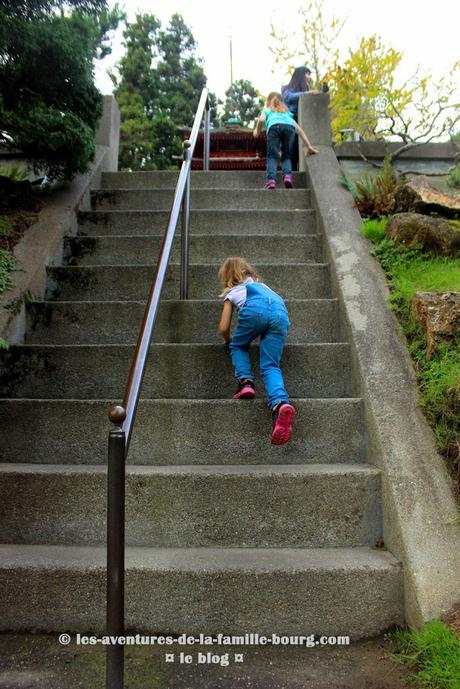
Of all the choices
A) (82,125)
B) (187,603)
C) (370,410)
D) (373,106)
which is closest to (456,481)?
(370,410)

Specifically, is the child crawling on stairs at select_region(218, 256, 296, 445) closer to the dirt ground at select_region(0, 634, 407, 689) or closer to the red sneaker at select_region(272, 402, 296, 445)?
the red sneaker at select_region(272, 402, 296, 445)

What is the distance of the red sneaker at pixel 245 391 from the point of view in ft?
9.59

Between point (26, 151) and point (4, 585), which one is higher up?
point (26, 151)

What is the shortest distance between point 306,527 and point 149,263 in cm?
253

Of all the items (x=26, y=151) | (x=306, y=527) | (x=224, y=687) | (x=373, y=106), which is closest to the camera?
(x=224, y=687)

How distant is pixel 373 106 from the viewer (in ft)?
37.2

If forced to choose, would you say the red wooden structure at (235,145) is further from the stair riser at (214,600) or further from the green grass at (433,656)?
the green grass at (433,656)

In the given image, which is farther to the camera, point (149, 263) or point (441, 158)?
point (441, 158)

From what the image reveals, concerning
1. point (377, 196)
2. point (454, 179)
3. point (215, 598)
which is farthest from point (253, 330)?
point (454, 179)

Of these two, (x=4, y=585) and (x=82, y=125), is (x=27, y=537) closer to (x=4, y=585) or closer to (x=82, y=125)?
(x=4, y=585)

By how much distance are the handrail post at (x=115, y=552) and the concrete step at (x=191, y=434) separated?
114 cm

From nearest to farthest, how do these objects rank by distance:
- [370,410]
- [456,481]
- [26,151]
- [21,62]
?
1. [456,481]
2. [370,410]
3. [21,62]
4. [26,151]

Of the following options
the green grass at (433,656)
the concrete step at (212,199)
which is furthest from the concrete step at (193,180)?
the green grass at (433,656)

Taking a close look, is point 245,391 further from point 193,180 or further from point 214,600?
point 193,180
